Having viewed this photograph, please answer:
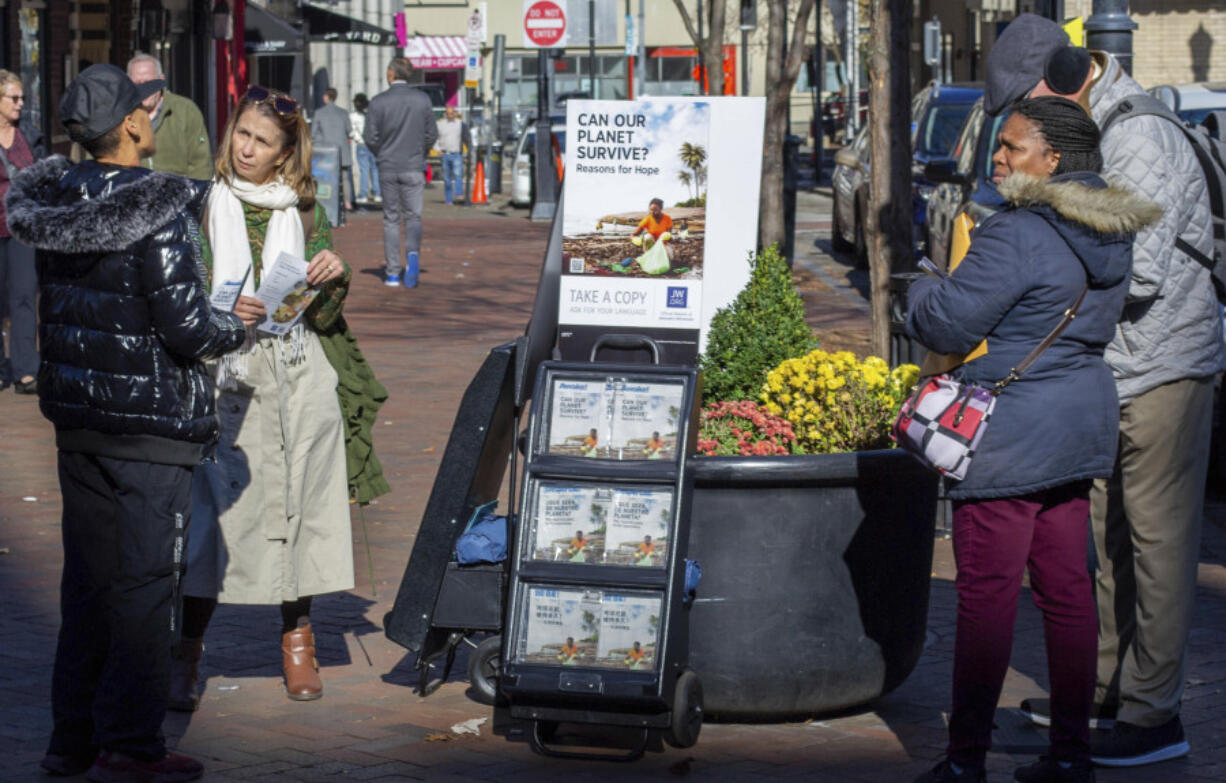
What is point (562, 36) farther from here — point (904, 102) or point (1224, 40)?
point (904, 102)

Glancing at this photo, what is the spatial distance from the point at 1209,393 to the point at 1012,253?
1.07m

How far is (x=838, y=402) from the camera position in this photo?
5867 millimetres

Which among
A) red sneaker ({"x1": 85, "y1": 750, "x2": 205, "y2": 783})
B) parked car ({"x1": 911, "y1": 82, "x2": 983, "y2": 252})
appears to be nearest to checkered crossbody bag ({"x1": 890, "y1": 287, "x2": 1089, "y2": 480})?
red sneaker ({"x1": 85, "y1": 750, "x2": 205, "y2": 783})

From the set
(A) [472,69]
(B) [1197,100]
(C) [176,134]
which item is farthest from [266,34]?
(B) [1197,100]

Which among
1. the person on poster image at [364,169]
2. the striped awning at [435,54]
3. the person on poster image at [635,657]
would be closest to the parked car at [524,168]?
the person on poster image at [364,169]

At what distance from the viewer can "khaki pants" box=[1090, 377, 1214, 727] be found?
5.16 metres

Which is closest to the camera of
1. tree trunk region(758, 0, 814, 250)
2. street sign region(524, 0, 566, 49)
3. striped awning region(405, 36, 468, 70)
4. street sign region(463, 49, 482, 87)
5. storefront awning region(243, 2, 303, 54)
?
tree trunk region(758, 0, 814, 250)

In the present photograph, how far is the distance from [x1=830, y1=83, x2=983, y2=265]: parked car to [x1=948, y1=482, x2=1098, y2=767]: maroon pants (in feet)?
36.0

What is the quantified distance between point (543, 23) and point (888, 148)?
17265 mm

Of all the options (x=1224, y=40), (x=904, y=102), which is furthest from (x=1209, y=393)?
(x=1224, y=40)

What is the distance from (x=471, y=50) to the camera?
1517 inches

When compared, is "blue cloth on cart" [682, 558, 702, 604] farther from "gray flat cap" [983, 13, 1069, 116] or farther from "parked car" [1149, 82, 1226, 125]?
"parked car" [1149, 82, 1226, 125]

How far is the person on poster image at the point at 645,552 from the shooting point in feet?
16.9

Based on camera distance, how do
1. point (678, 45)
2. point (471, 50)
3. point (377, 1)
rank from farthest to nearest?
point (678, 45) → point (377, 1) → point (471, 50)
